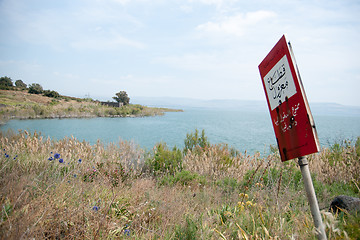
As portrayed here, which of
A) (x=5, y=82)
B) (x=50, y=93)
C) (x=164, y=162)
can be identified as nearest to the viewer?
(x=164, y=162)

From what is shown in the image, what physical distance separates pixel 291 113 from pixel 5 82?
1440 centimetres

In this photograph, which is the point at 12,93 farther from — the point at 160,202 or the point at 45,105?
the point at 160,202

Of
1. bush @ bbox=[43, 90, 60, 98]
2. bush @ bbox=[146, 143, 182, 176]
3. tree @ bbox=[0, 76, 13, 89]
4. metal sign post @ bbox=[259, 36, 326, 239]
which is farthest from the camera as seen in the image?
bush @ bbox=[43, 90, 60, 98]

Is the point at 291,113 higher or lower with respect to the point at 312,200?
higher

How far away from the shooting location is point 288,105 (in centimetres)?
169

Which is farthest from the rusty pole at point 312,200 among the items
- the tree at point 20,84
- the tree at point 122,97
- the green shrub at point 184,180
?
the tree at point 122,97

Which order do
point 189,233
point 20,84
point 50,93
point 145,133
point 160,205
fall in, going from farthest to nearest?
point 50,93 < point 145,133 < point 20,84 < point 160,205 < point 189,233

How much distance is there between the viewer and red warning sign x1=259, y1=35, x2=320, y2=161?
4.92 ft

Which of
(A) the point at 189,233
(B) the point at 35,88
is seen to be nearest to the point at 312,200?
(A) the point at 189,233

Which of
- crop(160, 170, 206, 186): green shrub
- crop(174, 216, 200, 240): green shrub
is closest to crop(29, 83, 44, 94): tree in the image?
crop(160, 170, 206, 186): green shrub

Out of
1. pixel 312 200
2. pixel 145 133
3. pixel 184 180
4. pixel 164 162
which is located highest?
pixel 145 133

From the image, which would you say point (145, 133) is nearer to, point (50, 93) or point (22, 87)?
point (22, 87)

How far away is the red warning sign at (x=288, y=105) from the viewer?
150cm

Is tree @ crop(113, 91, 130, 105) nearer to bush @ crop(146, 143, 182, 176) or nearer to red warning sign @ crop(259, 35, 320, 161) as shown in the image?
bush @ crop(146, 143, 182, 176)
